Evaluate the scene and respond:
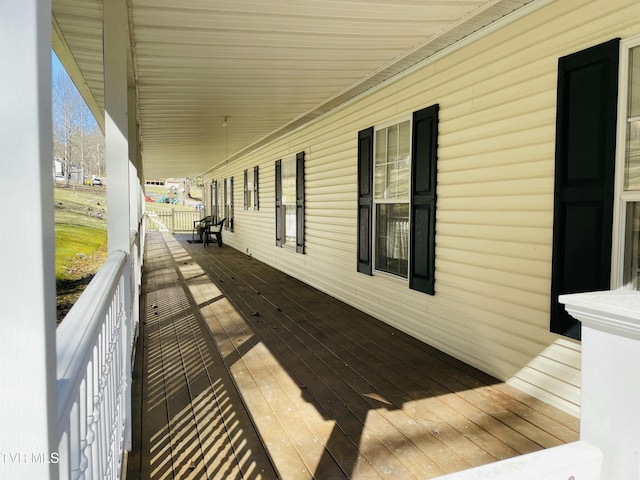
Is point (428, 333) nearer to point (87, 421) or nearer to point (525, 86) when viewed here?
point (525, 86)

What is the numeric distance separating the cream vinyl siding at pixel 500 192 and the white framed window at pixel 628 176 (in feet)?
0.70

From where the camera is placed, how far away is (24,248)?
62 cm

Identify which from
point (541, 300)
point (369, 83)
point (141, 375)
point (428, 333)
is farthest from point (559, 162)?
point (141, 375)

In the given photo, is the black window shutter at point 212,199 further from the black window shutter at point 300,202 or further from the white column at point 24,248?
the white column at point 24,248

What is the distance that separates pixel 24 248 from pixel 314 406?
2.59 metres

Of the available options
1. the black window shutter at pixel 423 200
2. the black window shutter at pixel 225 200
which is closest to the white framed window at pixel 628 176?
the black window shutter at pixel 423 200

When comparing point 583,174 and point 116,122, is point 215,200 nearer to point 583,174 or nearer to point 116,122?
point 116,122

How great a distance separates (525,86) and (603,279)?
1.45 metres

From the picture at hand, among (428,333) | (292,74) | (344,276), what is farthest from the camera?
(344,276)

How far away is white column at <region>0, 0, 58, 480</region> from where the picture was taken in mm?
609

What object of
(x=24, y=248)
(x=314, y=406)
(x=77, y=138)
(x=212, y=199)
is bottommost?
(x=314, y=406)

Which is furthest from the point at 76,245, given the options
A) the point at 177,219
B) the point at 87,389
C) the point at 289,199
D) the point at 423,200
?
the point at 177,219

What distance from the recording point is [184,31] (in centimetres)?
338

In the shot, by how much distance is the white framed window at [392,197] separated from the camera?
Answer: 4.68 metres
